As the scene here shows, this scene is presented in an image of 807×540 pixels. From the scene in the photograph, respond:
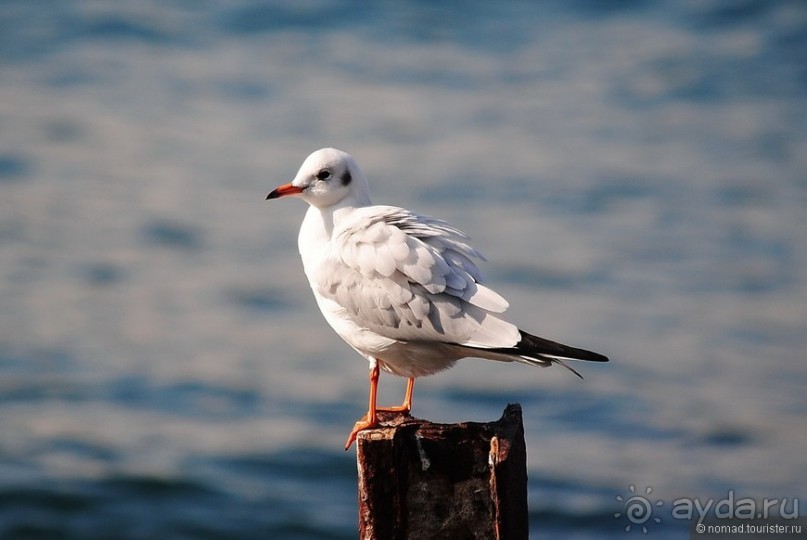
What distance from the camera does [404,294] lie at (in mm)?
5066

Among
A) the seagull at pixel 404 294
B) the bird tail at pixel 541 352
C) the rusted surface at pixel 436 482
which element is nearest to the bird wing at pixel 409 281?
the seagull at pixel 404 294

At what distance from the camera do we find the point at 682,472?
12156 millimetres

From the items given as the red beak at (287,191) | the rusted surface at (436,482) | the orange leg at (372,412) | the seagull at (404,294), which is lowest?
the rusted surface at (436,482)

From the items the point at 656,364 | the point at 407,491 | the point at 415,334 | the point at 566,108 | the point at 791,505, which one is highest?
the point at 566,108

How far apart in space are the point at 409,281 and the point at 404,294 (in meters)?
0.06

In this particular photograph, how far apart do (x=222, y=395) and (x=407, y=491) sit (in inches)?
402

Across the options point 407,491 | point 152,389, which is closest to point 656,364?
point 152,389

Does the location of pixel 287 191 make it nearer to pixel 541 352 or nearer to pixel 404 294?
pixel 404 294

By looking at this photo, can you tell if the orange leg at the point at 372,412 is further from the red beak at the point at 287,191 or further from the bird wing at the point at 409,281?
the red beak at the point at 287,191

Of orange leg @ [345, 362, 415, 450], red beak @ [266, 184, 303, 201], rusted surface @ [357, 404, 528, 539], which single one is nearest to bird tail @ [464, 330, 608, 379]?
rusted surface @ [357, 404, 528, 539]

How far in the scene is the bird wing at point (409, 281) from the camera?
489 centimetres

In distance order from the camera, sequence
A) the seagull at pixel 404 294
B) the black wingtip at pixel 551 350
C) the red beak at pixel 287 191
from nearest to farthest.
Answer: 1. the black wingtip at pixel 551 350
2. the seagull at pixel 404 294
3. the red beak at pixel 287 191

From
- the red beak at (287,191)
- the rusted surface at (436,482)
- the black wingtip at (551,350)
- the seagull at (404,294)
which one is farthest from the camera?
the red beak at (287,191)

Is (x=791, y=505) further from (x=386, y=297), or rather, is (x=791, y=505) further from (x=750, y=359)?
(x=386, y=297)
